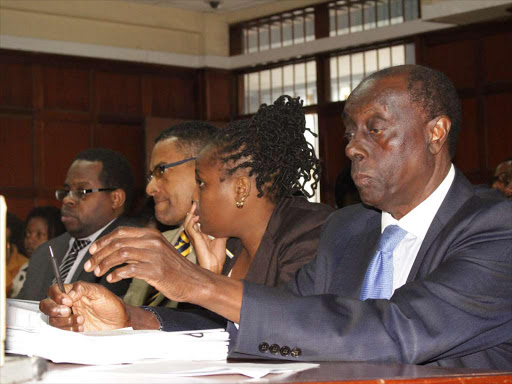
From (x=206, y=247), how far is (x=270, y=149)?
0.38m

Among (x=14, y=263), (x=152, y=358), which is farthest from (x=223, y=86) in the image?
(x=152, y=358)

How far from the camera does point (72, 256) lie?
406 centimetres

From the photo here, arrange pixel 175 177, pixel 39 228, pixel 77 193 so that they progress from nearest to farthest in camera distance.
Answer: pixel 175 177
pixel 77 193
pixel 39 228

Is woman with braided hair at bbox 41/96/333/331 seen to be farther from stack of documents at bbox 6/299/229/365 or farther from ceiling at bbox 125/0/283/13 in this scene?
ceiling at bbox 125/0/283/13

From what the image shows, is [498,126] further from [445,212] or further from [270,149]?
[445,212]

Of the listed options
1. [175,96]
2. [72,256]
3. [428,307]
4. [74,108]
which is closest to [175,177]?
[72,256]

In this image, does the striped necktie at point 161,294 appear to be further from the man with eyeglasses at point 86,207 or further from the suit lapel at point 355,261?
the suit lapel at point 355,261

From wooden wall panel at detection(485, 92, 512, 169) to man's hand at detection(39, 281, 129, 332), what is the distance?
6077mm

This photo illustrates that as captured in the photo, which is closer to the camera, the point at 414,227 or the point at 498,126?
the point at 414,227

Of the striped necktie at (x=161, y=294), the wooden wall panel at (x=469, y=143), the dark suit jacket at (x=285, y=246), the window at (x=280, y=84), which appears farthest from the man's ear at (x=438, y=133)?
the window at (x=280, y=84)

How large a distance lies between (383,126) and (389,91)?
0.09 meters

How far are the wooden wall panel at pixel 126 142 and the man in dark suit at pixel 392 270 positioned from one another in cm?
703

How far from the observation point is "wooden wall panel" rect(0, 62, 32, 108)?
8.32m

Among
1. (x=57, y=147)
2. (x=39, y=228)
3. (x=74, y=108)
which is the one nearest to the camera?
(x=39, y=228)
